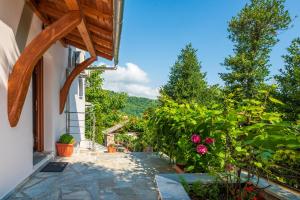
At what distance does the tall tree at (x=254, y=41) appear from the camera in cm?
1530

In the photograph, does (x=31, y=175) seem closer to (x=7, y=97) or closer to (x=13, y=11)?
(x=7, y=97)

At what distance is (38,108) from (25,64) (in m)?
2.53

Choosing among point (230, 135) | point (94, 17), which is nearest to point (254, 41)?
point (94, 17)

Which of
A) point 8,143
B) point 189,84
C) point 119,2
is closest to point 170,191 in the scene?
point 119,2

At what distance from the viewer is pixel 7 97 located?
127 inches

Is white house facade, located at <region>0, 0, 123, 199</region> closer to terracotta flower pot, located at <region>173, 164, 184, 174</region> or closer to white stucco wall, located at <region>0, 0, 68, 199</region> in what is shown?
white stucco wall, located at <region>0, 0, 68, 199</region>

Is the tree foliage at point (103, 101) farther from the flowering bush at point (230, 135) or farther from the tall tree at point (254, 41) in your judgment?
the flowering bush at point (230, 135)

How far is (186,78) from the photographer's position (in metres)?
16.8

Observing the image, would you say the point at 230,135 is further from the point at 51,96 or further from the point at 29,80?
the point at 51,96

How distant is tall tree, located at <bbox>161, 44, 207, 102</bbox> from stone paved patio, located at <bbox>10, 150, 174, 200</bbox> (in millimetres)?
11136

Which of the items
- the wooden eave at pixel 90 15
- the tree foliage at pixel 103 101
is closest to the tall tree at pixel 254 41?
the wooden eave at pixel 90 15

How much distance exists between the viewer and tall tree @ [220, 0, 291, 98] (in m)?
15.3

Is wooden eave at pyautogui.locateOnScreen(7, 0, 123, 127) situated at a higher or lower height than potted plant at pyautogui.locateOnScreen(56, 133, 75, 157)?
higher

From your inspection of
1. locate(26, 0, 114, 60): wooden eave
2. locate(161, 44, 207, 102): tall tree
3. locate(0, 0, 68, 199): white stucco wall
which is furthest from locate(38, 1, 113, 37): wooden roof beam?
locate(161, 44, 207, 102): tall tree
